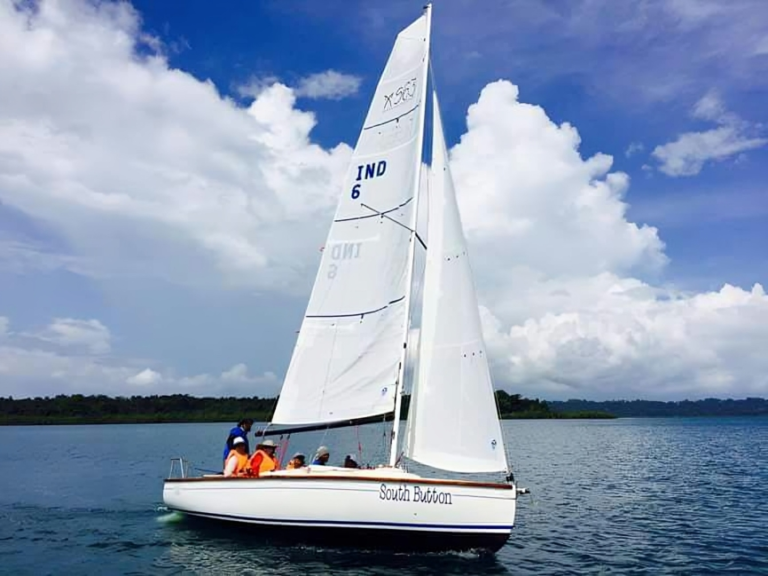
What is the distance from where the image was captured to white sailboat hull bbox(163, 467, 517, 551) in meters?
11.6

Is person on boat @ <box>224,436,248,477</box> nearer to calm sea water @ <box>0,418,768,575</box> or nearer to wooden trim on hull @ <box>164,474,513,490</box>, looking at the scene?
calm sea water @ <box>0,418,768,575</box>

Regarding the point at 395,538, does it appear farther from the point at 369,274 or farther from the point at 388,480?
the point at 369,274

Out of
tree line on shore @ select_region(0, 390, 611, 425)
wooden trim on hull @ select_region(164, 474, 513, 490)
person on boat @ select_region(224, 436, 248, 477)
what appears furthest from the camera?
tree line on shore @ select_region(0, 390, 611, 425)

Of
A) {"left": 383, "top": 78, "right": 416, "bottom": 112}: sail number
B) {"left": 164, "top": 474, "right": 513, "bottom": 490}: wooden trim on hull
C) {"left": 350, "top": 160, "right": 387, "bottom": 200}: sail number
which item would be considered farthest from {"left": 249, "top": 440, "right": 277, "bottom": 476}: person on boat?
{"left": 383, "top": 78, "right": 416, "bottom": 112}: sail number

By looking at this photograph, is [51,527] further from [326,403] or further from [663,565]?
[663,565]

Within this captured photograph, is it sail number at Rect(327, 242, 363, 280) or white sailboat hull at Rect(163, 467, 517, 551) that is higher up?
sail number at Rect(327, 242, 363, 280)

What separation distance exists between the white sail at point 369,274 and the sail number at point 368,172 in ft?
0.09

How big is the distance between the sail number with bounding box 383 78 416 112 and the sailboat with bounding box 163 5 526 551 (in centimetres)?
3

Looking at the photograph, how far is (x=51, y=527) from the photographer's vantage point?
16688 millimetres

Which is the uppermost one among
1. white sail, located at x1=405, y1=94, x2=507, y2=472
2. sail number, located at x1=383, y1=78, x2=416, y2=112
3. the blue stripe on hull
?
sail number, located at x1=383, y1=78, x2=416, y2=112

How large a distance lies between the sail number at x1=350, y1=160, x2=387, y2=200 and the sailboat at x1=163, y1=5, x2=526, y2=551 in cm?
3

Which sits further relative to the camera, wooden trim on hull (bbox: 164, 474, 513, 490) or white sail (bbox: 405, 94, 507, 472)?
white sail (bbox: 405, 94, 507, 472)

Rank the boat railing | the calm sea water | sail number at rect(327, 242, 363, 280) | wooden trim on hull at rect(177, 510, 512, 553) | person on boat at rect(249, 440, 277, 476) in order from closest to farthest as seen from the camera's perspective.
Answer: wooden trim on hull at rect(177, 510, 512, 553) → the calm sea water → person on boat at rect(249, 440, 277, 476) → sail number at rect(327, 242, 363, 280) → the boat railing

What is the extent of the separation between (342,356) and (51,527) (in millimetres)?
9586
